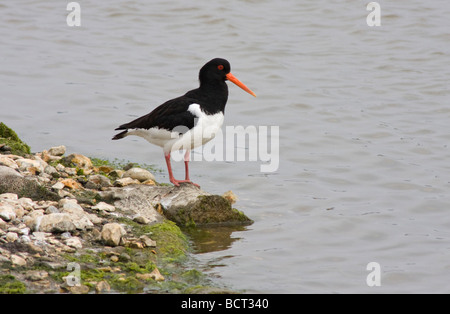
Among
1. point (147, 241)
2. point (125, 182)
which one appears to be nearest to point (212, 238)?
point (147, 241)

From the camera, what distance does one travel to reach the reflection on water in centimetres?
687

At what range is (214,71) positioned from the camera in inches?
326

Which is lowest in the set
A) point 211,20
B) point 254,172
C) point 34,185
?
point 254,172

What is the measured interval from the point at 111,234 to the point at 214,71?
3035 mm

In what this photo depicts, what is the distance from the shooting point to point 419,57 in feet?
48.6

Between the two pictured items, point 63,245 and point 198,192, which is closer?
point 63,245

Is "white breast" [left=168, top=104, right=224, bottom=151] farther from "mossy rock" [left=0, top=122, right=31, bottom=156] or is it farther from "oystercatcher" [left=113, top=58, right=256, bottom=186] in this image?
→ "mossy rock" [left=0, top=122, right=31, bottom=156]

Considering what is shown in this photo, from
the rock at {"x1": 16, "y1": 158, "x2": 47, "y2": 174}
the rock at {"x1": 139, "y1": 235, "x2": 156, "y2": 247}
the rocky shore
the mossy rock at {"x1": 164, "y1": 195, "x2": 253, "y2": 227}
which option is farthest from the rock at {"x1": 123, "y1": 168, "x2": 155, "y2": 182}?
the rock at {"x1": 139, "y1": 235, "x2": 156, "y2": 247}

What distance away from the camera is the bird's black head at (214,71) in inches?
324

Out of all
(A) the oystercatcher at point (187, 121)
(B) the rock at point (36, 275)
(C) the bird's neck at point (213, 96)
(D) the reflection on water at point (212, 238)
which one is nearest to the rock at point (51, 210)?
(B) the rock at point (36, 275)

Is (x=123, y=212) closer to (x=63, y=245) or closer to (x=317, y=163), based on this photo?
(x=63, y=245)

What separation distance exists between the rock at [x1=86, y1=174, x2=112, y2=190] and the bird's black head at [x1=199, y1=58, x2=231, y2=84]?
5.74 ft

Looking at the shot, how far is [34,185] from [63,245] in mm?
1014
